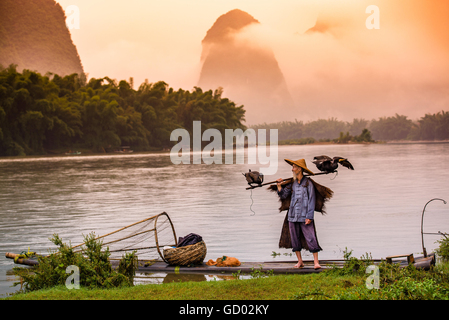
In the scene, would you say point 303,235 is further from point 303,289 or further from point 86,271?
point 86,271

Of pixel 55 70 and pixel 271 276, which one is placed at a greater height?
pixel 55 70

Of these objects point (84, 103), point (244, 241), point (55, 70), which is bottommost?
point (244, 241)

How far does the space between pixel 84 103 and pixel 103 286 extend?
2294 inches

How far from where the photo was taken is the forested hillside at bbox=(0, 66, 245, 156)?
5416 cm

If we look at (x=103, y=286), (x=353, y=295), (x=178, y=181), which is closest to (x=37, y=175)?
(x=178, y=181)

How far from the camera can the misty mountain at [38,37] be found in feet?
388

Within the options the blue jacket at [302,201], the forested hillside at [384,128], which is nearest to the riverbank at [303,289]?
the blue jacket at [302,201]

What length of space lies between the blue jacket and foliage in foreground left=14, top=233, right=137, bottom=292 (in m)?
2.23

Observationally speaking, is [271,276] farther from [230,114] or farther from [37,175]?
[230,114]

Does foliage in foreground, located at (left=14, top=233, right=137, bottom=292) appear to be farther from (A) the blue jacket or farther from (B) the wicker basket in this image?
(A) the blue jacket

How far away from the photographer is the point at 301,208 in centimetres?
639

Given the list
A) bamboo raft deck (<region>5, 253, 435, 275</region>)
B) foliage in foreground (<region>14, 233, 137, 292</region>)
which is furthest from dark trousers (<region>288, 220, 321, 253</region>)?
foliage in foreground (<region>14, 233, 137, 292</region>)

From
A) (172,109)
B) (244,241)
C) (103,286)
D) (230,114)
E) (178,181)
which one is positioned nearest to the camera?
(103,286)
